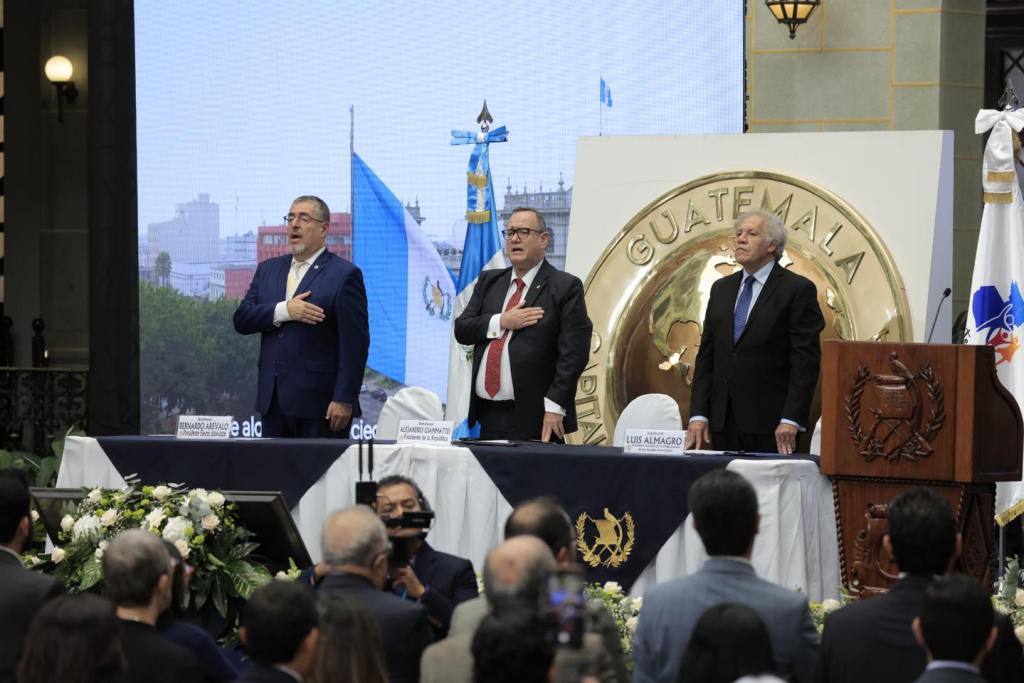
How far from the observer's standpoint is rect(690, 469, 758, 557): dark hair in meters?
3.25

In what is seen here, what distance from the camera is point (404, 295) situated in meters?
9.85

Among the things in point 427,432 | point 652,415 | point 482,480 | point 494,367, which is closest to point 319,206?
point 494,367

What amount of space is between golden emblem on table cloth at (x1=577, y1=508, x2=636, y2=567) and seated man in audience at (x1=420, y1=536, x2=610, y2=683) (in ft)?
7.13

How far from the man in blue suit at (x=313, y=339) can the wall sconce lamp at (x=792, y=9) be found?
11.0 feet

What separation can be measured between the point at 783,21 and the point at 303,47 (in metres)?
3.09

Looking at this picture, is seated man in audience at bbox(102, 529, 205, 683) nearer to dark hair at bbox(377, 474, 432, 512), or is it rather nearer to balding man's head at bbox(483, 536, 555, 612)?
balding man's head at bbox(483, 536, 555, 612)

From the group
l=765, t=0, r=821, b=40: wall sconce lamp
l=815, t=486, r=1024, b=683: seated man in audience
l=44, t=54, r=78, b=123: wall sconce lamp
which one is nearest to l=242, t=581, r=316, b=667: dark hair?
l=815, t=486, r=1024, b=683: seated man in audience

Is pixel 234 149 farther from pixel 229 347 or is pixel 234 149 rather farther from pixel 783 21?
pixel 783 21

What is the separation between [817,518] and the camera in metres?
5.18

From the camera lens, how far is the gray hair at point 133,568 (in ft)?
10.8

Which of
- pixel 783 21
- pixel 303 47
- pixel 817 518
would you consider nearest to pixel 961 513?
pixel 817 518

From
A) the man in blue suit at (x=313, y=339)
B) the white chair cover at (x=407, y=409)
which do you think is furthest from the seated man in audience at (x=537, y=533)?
the white chair cover at (x=407, y=409)

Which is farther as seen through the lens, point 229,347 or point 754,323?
point 229,347

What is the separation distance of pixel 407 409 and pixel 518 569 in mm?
4301
